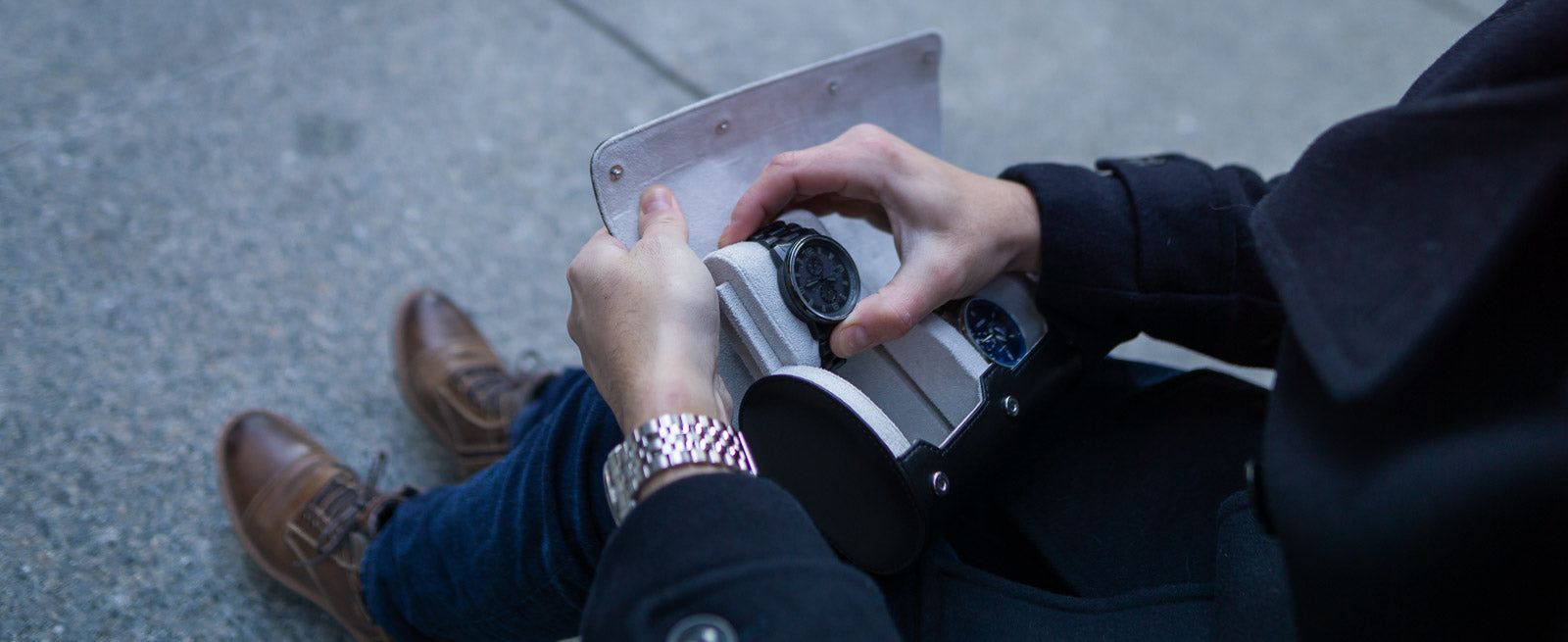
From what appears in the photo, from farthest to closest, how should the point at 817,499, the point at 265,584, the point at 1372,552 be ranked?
the point at 265,584 < the point at 817,499 < the point at 1372,552

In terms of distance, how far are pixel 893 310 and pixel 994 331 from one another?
12 cm

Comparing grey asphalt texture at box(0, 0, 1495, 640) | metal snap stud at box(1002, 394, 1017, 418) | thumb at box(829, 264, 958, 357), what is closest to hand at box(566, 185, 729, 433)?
thumb at box(829, 264, 958, 357)

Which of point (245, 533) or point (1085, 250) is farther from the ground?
point (1085, 250)

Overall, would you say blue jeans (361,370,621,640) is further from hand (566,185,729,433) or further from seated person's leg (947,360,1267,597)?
seated person's leg (947,360,1267,597)

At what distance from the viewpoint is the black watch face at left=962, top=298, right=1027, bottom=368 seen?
0.74 m

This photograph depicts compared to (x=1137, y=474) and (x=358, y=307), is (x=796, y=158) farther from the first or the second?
(x=358, y=307)

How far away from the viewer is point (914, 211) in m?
0.73

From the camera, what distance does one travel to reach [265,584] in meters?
1.04

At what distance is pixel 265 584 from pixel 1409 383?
3.65ft

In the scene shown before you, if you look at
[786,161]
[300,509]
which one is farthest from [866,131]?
[300,509]

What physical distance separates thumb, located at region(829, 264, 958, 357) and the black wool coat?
206 mm

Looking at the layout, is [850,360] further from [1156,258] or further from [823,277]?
[1156,258]

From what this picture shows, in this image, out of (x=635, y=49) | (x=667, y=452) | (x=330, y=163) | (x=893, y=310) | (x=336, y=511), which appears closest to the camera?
(x=667, y=452)

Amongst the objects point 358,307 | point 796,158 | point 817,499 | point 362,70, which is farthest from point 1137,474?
point 362,70
